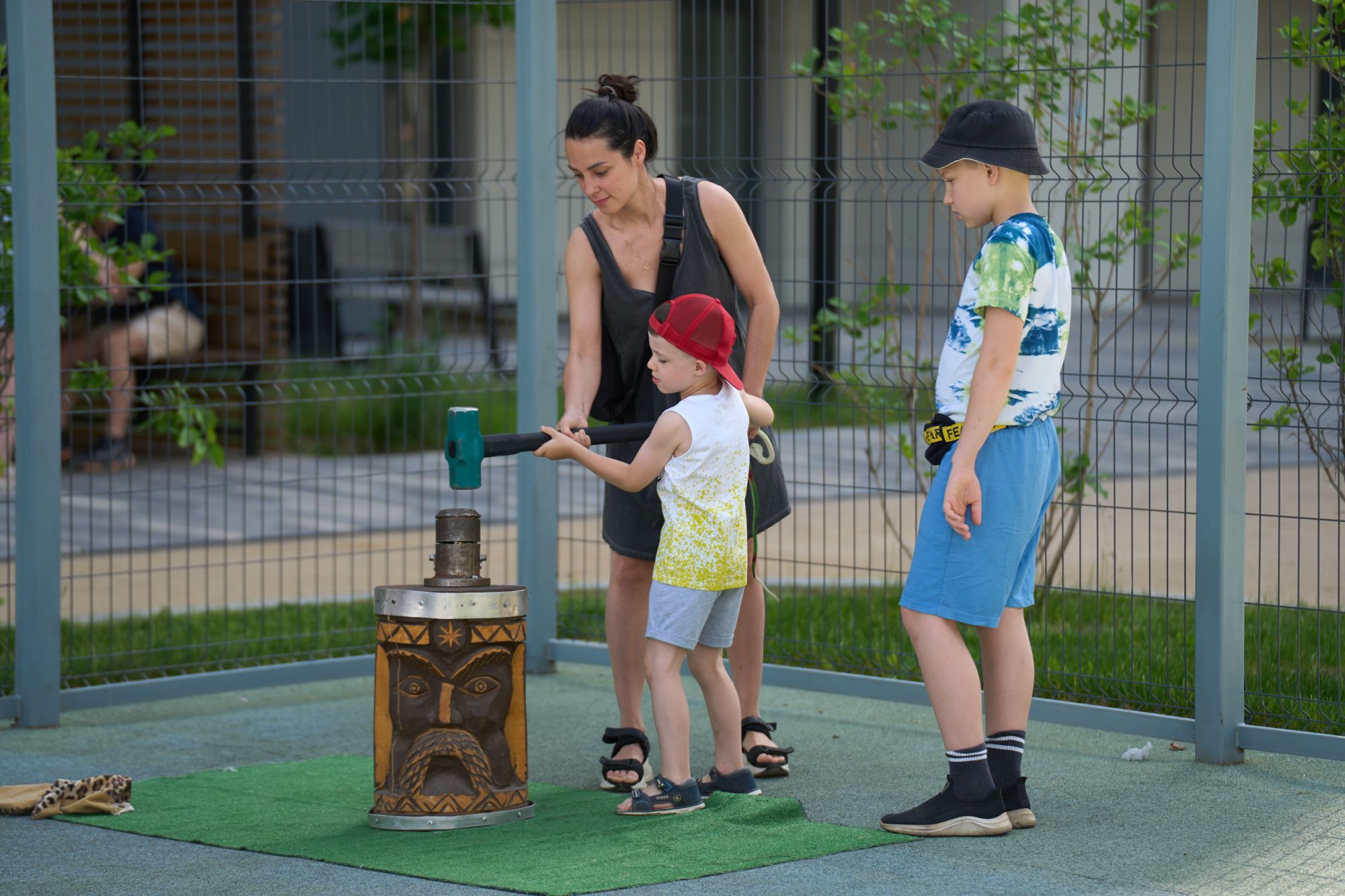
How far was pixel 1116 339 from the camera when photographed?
595cm

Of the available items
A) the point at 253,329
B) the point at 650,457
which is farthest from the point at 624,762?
the point at 253,329

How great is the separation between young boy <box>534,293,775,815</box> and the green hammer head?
0.52 feet

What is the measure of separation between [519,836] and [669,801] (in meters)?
0.39

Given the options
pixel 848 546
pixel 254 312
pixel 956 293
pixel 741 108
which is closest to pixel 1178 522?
pixel 848 546

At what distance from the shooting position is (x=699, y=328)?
163 inches

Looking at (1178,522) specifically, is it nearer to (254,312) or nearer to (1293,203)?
(1293,203)

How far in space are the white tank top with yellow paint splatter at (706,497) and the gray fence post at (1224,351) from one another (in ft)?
4.64

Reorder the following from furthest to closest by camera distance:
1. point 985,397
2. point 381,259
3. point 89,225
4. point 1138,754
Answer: point 381,259
point 89,225
point 1138,754
point 985,397

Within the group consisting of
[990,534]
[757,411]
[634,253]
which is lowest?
[990,534]

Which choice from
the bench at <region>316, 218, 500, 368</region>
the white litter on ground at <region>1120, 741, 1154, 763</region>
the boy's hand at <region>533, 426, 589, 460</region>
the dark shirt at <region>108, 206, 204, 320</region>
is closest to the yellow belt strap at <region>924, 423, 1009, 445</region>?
the boy's hand at <region>533, 426, 589, 460</region>

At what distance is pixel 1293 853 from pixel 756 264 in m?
2.00

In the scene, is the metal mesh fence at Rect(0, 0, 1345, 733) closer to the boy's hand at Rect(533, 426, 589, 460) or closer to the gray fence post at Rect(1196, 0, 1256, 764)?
the gray fence post at Rect(1196, 0, 1256, 764)

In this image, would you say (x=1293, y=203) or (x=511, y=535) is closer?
(x=1293, y=203)

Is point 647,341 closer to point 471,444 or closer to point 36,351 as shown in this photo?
point 471,444
